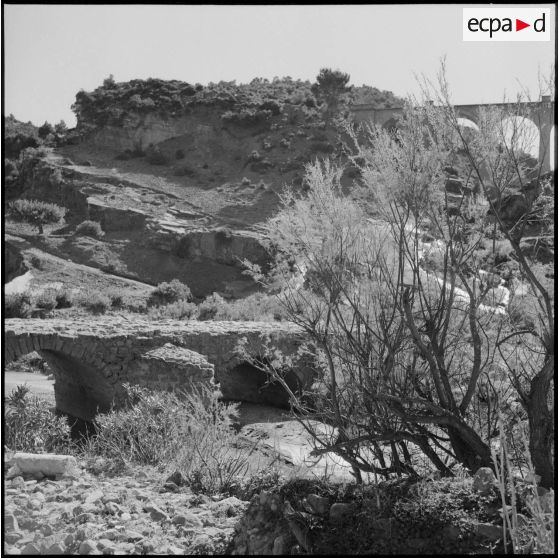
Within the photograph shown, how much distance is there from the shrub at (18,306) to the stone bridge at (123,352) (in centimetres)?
540

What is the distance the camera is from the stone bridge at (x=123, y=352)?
9.60 m

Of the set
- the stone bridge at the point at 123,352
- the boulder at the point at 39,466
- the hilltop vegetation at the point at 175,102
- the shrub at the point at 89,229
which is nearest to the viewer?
the boulder at the point at 39,466

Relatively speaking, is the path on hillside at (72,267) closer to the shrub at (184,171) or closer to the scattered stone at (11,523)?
the shrub at (184,171)

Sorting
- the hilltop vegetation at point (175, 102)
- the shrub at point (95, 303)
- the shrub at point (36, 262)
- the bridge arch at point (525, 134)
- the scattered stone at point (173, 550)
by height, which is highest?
the hilltop vegetation at point (175, 102)

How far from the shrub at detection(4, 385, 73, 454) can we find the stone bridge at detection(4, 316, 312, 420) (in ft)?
7.11

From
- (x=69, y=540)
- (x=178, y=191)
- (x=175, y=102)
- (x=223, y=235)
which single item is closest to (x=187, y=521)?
(x=69, y=540)

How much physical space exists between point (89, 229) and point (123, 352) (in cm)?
1759

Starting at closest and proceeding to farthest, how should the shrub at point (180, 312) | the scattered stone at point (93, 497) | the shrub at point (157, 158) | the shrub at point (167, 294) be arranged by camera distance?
the scattered stone at point (93, 497) < the shrub at point (180, 312) < the shrub at point (167, 294) < the shrub at point (157, 158)

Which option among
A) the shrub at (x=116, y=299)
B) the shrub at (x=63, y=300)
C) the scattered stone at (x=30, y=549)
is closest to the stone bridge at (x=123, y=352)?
the scattered stone at (x=30, y=549)

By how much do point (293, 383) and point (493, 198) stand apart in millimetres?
10564

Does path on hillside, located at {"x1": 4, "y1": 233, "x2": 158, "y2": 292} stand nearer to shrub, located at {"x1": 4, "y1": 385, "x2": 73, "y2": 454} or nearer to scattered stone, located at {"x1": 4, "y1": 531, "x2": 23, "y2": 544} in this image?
shrub, located at {"x1": 4, "y1": 385, "x2": 73, "y2": 454}

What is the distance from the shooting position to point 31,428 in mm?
6375

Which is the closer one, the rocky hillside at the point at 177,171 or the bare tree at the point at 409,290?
the bare tree at the point at 409,290

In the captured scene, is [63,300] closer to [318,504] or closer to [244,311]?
[244,311]
